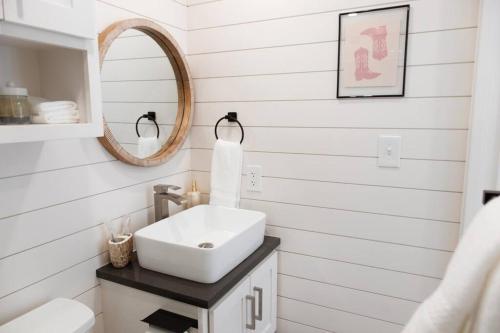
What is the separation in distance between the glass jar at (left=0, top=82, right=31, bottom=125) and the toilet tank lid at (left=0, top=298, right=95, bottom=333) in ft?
2.00

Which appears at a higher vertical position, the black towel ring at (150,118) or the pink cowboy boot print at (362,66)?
the pink cowboy boot print at (362,66)

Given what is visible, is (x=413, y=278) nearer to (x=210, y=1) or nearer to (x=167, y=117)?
(x=167, y=117)

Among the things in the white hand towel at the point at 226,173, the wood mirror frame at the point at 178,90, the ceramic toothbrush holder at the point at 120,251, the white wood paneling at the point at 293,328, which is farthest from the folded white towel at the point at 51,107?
the white wood paneling at the point at 293,328

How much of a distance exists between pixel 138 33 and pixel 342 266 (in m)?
1.40

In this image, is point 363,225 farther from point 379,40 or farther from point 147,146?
point 147,146

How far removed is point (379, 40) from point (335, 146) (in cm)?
47

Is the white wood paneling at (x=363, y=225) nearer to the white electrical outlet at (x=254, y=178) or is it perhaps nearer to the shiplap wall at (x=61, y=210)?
the white electrical outlet at (x=254, y=178)

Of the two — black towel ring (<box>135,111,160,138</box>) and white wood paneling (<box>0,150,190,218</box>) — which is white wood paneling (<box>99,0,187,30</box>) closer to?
black towel ring (<box>135,111,160,138</box>)

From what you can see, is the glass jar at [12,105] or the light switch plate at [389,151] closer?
the glass jar at [12,105]

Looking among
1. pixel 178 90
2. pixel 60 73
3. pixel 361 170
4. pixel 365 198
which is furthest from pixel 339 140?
pixel 60 73

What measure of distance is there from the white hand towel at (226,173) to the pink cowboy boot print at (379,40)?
736 millimetres

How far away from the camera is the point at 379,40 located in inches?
54.4

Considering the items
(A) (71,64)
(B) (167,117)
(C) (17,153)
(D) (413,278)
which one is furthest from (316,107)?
(C) (17,153)

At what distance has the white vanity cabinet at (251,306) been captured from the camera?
1.24 m
